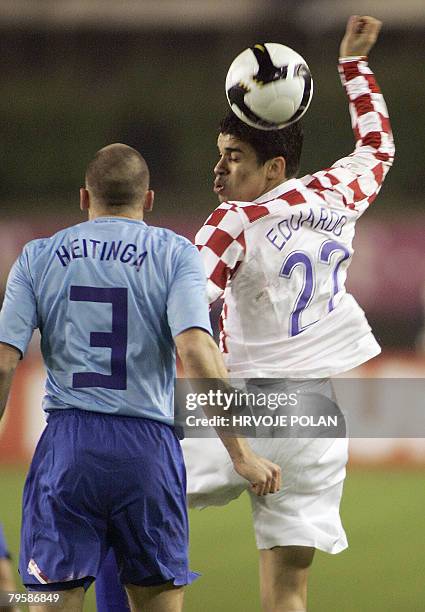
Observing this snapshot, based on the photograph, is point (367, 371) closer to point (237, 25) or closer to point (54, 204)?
point (54, 204)

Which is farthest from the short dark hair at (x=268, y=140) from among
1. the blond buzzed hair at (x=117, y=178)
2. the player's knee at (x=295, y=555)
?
the player's knee at (x=295, y=555)

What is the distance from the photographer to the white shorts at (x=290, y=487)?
148 inches

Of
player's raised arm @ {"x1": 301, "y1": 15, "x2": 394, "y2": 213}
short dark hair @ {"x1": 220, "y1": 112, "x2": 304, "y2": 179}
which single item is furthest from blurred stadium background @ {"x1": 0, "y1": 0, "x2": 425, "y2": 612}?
short dark hair @ {"x1": 220, "y1": 112, "x2": 304, "y2": 179}

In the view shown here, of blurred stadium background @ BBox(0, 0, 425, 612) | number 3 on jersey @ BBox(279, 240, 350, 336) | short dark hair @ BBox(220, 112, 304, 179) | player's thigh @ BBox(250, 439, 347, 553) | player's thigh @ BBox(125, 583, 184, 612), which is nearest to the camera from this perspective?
player's thigh @ BBox(125, 583, 184, 612)

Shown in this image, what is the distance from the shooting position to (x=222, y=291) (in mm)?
3723

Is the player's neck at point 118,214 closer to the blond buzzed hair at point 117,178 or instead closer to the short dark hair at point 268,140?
the blond buzzed hair at point 117,178

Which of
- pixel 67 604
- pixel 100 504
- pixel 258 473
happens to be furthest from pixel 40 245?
pixel 67 604

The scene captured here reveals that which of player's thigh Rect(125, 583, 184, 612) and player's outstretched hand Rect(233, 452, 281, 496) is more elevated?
player's outstretched hand Rect(233, 452, 281, 496)

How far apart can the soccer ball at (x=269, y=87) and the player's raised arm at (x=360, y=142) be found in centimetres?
25

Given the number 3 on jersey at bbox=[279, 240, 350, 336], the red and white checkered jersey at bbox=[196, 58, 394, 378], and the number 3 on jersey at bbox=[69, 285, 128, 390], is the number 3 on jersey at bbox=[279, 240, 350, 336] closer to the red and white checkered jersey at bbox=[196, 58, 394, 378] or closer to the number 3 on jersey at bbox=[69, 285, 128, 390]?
the red and white checkered jersey at bbox=[196, 58, 394, 378]

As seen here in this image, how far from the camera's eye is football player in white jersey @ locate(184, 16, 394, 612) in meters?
3.77

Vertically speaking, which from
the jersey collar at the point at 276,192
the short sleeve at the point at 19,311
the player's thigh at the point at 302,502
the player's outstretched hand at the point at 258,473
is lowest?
the player's thigh at the point at 302,502

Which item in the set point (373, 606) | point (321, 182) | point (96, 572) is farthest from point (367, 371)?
point (96, 572)

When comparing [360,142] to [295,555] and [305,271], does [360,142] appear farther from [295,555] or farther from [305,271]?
[295,555]
